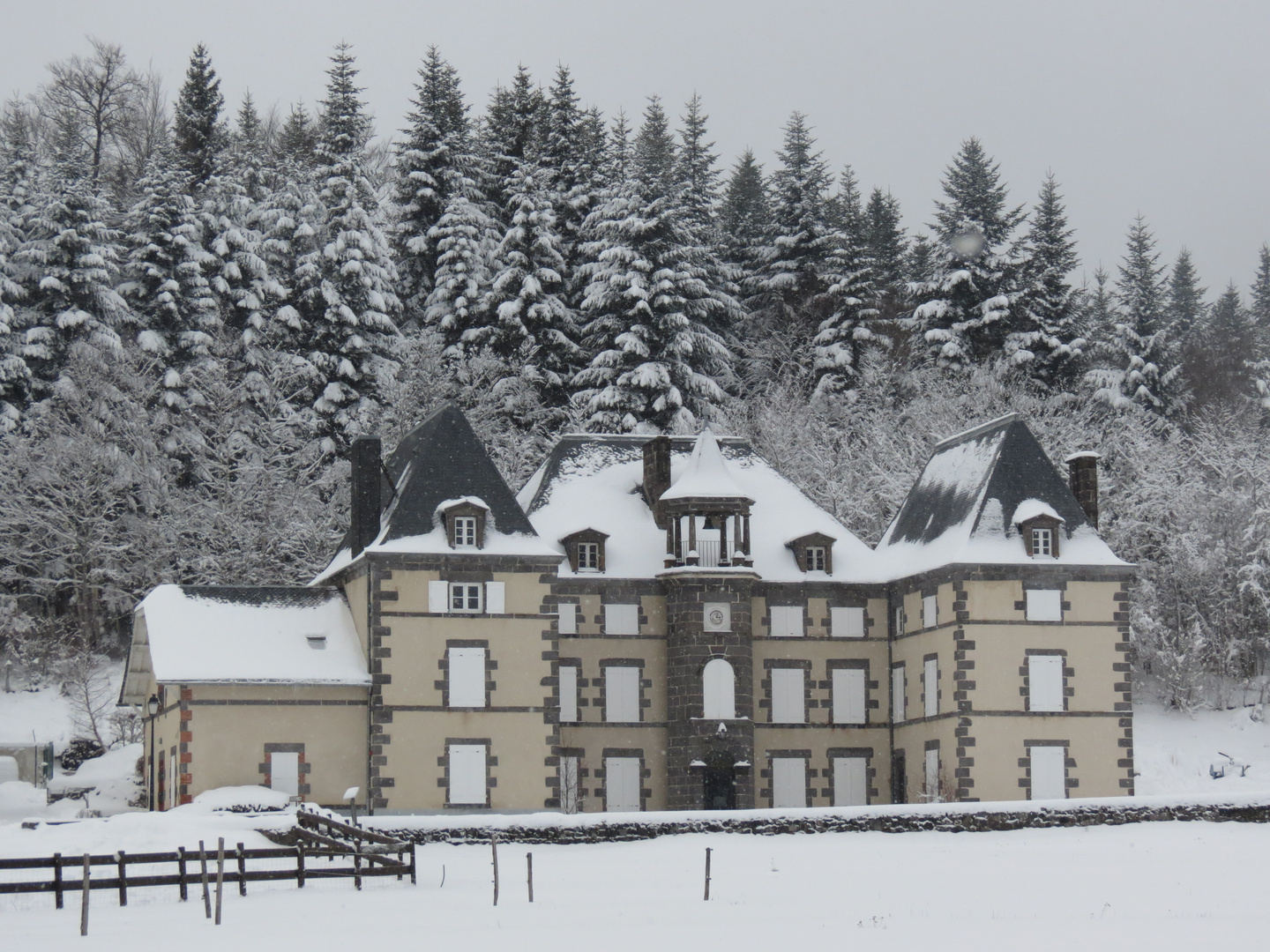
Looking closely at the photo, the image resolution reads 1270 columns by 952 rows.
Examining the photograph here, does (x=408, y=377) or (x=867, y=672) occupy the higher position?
(x=408, y=377)

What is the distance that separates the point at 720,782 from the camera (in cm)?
4734

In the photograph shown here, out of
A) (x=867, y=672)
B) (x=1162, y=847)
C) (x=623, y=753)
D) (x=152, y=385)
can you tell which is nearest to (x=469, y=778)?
(x=623, y=753)

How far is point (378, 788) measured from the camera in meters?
42.8

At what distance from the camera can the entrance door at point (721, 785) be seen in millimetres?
47031

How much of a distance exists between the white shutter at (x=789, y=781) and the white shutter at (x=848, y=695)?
1.72m

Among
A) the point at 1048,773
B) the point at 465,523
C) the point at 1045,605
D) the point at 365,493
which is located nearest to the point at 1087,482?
the point at 1045,605

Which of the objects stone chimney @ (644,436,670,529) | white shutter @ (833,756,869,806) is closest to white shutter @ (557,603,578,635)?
stone chimney @ (644,436,670,529)

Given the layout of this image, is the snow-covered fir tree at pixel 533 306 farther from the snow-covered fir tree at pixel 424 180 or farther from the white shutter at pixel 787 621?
the white shutter at pixel 787 621

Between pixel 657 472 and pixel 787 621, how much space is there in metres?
5.66

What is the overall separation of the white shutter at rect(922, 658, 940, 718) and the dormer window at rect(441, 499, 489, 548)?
490 inches

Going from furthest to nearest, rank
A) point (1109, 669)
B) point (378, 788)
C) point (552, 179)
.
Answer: point (552, 179), point (1109, 669), point (378, 788)

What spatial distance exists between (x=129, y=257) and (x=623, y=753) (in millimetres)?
26814

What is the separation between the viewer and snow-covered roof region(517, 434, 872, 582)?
161 ft

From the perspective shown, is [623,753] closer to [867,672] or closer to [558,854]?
[867,672]
